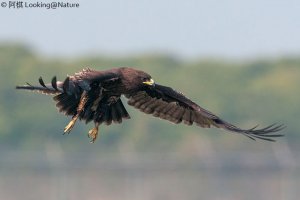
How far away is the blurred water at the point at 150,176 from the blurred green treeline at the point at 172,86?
621 centimetres

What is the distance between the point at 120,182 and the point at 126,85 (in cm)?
4182

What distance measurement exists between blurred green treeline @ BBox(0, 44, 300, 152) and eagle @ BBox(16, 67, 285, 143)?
45.4 metres

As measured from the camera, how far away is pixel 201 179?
6650 centimetres

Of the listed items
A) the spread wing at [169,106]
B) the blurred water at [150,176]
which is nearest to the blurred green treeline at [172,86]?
the blurred water at [150,176]

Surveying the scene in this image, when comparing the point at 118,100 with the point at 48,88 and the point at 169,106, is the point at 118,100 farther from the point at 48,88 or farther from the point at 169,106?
the point at 48,88

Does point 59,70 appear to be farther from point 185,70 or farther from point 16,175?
point 16,175

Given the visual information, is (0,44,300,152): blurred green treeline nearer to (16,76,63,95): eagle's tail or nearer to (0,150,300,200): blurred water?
(0,150,300,200): blurred water

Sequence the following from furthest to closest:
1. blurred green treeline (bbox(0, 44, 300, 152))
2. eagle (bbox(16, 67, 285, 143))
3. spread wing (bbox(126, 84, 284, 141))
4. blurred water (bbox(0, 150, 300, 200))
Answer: blurred green treeline (bbox(0, 44, 300, 152)) → blurred water (bbox(0, 150, 300, 200)) → spread wing (bbox(126, 84, 284, 141)) → eagle (bbox(16, 67, 285, 143))

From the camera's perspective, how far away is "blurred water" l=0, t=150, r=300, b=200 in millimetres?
65312

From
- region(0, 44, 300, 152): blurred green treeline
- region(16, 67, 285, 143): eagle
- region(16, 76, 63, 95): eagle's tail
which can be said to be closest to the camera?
region(16, 76, 63, 95): eagle's tail

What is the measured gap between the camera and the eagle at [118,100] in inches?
962

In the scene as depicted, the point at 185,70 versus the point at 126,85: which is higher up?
the point at 185,70

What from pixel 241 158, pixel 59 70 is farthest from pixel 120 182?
pixel 59 70

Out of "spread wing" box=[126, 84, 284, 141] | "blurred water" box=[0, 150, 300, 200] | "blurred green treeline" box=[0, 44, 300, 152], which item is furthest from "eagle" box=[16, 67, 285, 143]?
"blurred green treeline" box=[0, 44, 300, 152]
